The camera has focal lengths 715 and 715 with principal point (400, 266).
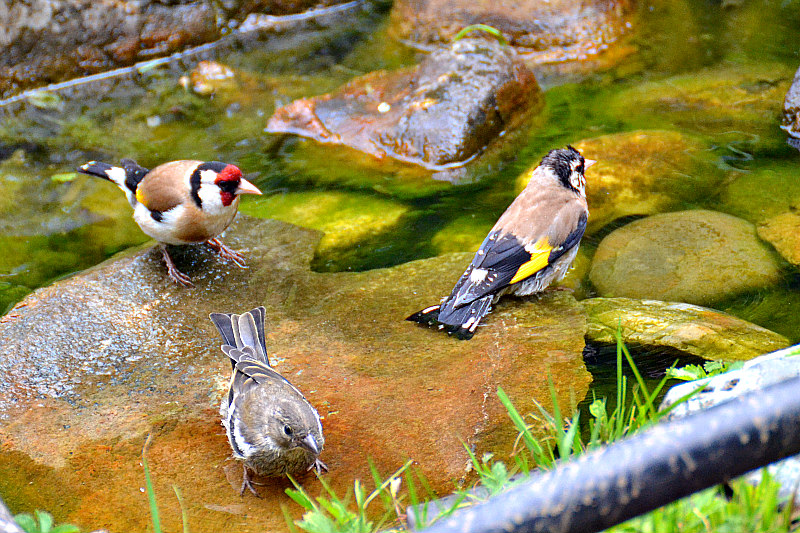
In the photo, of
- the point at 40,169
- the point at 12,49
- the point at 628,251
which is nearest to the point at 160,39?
the point at 12,49

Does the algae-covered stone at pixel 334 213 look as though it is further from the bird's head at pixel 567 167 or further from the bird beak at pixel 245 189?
Result: the bird's head at pixel 567 167

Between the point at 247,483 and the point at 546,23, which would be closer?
the point at 247,483

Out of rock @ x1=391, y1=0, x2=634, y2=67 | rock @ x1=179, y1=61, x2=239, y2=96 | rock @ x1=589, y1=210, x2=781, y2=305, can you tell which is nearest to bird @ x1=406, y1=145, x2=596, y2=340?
rock @ x1=589, y1=210, x2=781, y2=305

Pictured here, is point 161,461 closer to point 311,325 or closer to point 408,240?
point 311,325

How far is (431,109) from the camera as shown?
624 cm

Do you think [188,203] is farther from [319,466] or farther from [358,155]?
[358,155]

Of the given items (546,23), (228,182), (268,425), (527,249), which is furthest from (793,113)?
(268,425)

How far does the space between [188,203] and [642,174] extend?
3369 mm

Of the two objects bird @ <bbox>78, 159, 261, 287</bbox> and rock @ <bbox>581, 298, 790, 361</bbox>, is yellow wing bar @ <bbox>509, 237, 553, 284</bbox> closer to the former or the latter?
rock @ <bbox>581, 298, 790, 361</bbox>

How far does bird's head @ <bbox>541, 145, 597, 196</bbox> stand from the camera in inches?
189

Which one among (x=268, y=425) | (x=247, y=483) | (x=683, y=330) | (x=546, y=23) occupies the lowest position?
(x=247, y=483)

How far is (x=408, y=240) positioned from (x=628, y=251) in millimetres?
1515

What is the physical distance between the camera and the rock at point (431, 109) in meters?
6.13

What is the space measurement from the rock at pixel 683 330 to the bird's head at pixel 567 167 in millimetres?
1001
